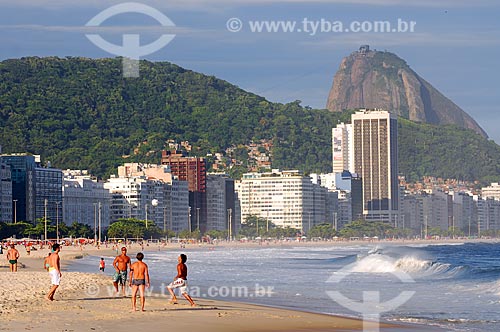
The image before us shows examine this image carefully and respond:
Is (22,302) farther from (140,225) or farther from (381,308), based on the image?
(140,225)

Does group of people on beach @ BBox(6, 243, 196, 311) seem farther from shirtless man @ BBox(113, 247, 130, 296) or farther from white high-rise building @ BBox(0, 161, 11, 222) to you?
white high-rise building @ BBox(0, 161, 11, 222)

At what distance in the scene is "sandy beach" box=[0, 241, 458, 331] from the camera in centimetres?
2961

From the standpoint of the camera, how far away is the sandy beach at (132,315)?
97.1 ft

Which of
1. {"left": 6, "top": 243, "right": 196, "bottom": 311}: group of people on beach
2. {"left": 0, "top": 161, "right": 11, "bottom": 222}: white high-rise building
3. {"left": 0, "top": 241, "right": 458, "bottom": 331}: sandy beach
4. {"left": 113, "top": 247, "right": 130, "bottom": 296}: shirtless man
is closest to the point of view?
{"left": 0, "top": 241, "right": 458, "bottom": 331}: sandy beach

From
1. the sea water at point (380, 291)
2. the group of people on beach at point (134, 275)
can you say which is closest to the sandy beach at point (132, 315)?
the group of people on beach at point (134, 275)

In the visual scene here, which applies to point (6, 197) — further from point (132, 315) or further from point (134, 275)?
point (134, 275)

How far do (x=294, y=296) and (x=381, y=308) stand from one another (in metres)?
6.48

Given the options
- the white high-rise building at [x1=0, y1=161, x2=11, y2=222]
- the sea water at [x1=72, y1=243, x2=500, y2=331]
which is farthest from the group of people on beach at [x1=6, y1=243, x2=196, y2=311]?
the white high-rise building at [x1=0, y1=161, x2=11, y2=222]

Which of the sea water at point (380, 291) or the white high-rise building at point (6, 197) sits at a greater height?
the white high-rise building at point (6, 197)

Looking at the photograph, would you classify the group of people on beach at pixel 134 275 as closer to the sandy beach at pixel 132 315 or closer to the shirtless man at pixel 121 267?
the shirtless man at pixel 121 267

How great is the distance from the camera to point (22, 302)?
33.8 m

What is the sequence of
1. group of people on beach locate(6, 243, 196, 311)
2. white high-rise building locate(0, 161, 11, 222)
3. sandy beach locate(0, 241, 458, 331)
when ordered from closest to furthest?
sandy beach locate(0, 241, 458, 331) → group of people on beach locate(6, 243, 196, 311) → white high-rise building locate(0, 161, 11, 222)

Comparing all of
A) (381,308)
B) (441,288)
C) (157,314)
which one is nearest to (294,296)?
→ (381,308)

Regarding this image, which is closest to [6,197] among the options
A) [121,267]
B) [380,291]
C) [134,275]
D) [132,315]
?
[380,291]
